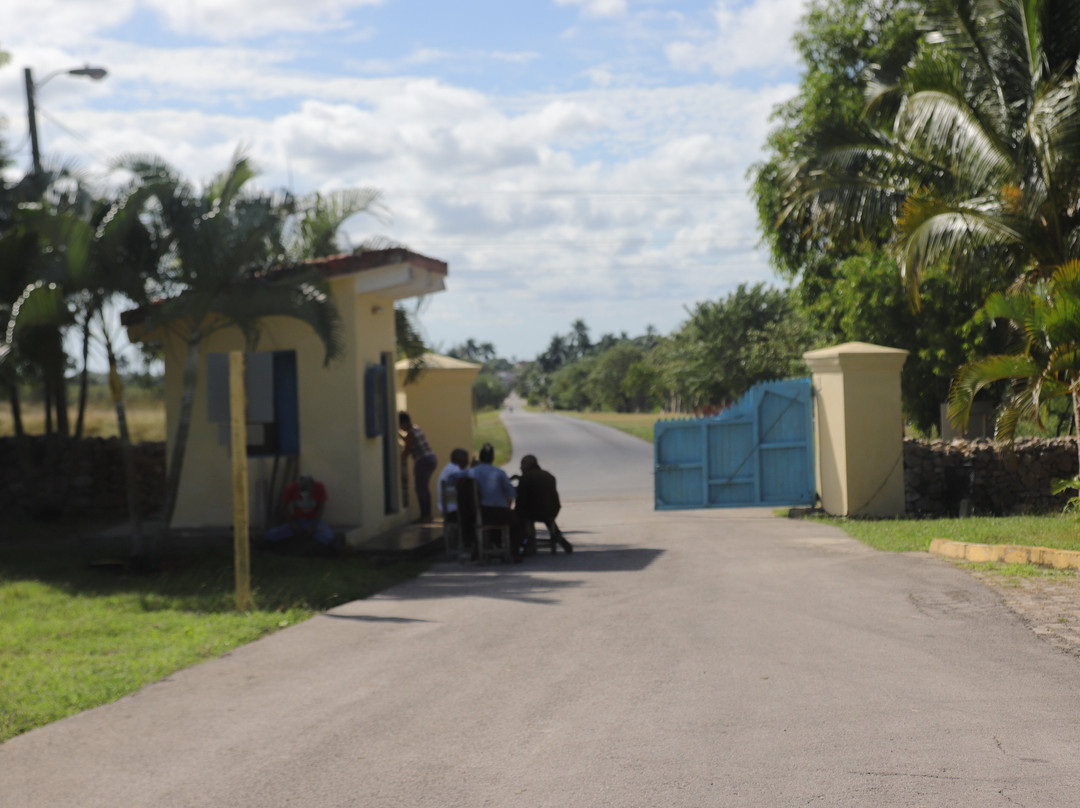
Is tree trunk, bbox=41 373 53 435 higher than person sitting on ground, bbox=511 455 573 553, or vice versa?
Result: tree trunk, bbox=41 373 53 435

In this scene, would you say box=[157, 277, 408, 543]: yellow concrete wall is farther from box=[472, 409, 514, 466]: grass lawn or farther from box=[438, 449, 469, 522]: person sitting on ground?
box=[472, 409, 514, 466]: grass lawn

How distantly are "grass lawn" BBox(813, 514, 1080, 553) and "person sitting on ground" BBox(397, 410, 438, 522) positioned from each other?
5.60 m

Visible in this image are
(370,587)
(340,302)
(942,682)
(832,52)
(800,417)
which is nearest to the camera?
(942,682)

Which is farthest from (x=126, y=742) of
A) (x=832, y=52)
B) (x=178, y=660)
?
(x=832, y=52)

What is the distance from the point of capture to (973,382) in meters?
12.5

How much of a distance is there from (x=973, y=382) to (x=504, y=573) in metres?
5.65

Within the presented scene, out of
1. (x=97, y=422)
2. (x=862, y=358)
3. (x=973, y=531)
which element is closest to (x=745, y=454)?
(x=862, y=358)

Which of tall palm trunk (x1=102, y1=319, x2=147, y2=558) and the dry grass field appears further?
the dry grass field

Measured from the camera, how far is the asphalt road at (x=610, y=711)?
179 inches

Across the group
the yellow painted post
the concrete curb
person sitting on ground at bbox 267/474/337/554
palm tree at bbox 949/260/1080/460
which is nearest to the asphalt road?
the yellow painted post

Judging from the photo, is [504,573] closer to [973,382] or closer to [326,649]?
[326,649]

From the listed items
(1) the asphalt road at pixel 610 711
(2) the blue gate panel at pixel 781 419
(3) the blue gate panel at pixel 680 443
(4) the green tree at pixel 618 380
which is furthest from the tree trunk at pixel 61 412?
(4) the green tree at pixel 618 380

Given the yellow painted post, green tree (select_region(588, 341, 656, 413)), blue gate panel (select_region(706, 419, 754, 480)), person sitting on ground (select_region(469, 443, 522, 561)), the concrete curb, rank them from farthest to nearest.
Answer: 1. green tree (select_region(588, 341, 656, 413))
2. blue gate panel (select_region(706, 419, 754, 480))
3. person sitting on ground (select_region(469, 443, 522, 561))
4. the concrete curb
5. the yellow painted post

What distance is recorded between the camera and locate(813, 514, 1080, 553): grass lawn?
1080 centimetres
